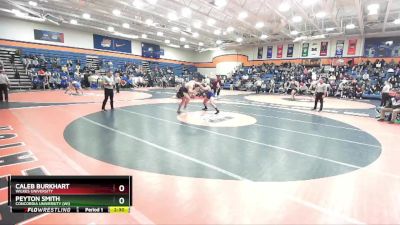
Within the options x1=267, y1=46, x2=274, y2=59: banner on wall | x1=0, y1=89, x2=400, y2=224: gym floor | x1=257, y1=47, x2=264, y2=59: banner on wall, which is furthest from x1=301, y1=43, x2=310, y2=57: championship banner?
x1=0, y1=89, x2=400, y2=224: gym floor

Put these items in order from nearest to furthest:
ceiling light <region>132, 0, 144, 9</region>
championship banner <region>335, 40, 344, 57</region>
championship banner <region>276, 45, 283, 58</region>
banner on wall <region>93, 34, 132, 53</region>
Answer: ceiling light <region>132, 0, 144, 9</region> < championship banner <region>335, 40, 344, 57</region> < banner on wall <region>93, 34, 132, 53</region> < championship banner <region>276, 45, 283, 58</region>

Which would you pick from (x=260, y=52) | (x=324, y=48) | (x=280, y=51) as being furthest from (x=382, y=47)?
(x=260, y=52)

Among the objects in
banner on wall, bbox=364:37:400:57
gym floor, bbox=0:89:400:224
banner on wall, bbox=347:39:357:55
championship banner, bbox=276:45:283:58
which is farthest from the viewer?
championship banner, bbox=276:45:283:58

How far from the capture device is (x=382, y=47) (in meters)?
23.9

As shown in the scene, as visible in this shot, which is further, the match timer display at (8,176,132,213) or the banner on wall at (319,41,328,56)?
the banner on wall at (319,41,328,56)

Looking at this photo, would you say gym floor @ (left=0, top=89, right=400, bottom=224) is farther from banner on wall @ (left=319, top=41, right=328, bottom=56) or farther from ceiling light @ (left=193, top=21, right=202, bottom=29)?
banner on wall @ (left=319, top=41, right=328, bottom=56)

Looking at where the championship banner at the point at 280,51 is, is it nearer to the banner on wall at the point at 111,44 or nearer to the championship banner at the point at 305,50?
the championship banner at the point at 305,50

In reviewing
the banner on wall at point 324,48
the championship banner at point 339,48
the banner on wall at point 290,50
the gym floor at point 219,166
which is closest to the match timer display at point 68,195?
the gym floor at point 219,166

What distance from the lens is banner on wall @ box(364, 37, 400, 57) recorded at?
23.1 meters

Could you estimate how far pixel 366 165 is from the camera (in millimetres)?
4508

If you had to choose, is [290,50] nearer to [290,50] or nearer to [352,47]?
[290,50]

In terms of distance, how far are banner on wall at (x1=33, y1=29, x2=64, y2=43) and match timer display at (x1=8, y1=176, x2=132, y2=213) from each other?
2640cm

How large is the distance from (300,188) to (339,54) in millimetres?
27972

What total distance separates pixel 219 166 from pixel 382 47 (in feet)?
90.9
